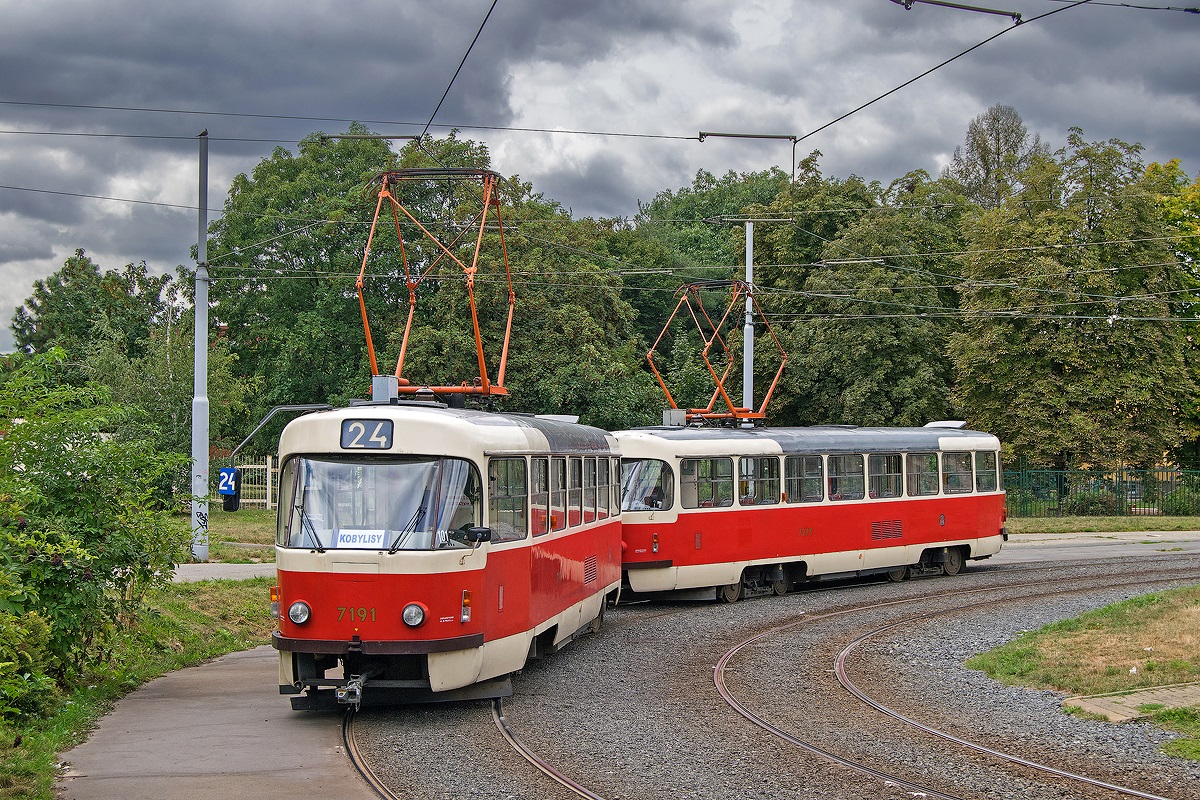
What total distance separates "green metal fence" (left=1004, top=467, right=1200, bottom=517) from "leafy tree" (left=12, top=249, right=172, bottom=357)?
148ft

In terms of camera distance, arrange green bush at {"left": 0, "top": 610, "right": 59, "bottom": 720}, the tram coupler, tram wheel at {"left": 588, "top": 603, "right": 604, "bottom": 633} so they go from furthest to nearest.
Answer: tram wheel at {"left": 588, "top": 603, "right": 604, "bottom": 633}
the tram coupler
green bush at {"left": 0, "top": 610, "right": 59, "bottom": 720}

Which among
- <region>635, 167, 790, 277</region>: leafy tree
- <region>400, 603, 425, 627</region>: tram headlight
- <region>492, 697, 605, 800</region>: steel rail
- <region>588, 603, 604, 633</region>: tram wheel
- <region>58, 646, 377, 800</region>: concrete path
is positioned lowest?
<region>492, 697, 605, 800</region>: steel rail

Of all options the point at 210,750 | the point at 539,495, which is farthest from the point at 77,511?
the point at 539,495

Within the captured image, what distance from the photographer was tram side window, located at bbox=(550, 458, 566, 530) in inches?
547

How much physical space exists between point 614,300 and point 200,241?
19.6 metres

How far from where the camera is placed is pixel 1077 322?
43938 mm

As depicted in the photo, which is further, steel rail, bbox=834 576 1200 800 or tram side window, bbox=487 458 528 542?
tram side window, bbox=487 458 528 542

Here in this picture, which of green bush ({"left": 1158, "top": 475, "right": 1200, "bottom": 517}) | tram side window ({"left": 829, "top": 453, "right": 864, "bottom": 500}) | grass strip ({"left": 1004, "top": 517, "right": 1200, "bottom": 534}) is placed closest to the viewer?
tram side window ({"left": 829, "top": 453, "right": 864, "bottom": 500})

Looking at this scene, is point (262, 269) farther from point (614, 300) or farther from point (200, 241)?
point (200, 241)

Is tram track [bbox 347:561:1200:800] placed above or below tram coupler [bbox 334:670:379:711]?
below

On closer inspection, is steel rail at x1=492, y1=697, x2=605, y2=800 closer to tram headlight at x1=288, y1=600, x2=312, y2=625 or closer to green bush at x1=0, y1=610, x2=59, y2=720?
tram headlight at x1=288, y1=600, x2=312, y2=625

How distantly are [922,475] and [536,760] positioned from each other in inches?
648

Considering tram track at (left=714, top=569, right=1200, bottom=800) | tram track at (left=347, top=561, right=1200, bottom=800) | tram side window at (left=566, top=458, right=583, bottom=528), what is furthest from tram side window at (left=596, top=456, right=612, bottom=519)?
tram track at (left=714, top=569, right=1200, bottom=800)

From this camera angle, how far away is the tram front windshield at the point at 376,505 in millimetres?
11055
